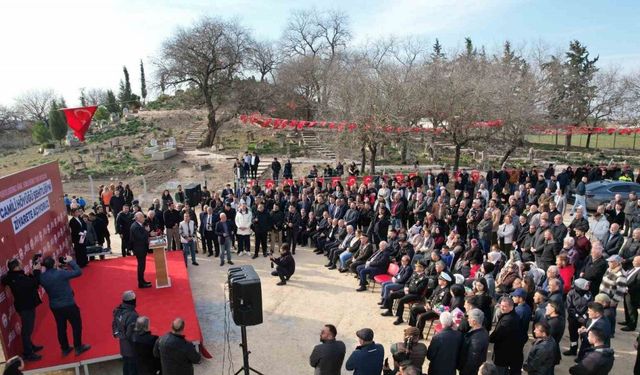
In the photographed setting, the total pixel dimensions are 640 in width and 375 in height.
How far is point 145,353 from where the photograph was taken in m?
5.38

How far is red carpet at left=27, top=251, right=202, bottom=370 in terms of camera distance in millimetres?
6531

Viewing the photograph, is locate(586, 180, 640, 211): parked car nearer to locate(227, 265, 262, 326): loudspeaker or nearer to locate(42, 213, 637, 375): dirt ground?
locate(42, 213, 637, 375): dirt ground

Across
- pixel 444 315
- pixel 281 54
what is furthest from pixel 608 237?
pixel 281 54

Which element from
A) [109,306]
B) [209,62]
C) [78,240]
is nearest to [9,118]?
[209,62]

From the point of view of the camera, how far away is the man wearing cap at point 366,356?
5074 mm

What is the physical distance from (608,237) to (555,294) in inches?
162

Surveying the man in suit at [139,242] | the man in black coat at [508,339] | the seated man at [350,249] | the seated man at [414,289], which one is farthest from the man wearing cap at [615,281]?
the man in suit at [139,242]

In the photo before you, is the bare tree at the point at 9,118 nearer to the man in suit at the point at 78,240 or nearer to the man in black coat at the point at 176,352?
the man in suit at the point at 78,240

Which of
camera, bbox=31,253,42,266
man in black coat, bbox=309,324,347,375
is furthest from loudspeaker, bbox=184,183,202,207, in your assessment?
man in black coat, bbox=309,324,347,375

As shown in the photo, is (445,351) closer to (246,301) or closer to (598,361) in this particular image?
(598,361)

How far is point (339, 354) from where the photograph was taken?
5.11 meters

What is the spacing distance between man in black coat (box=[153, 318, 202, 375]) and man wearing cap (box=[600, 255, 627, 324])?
20.6 feet

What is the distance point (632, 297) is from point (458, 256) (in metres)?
2.87

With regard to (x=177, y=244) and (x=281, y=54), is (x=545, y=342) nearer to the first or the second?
(x=177, y=244)
